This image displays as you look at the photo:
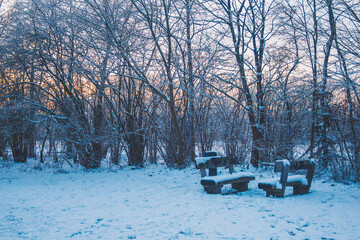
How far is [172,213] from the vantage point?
5.25 metres

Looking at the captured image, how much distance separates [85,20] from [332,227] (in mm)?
10615

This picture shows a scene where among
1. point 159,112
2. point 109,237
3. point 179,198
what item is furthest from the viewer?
point 159,112

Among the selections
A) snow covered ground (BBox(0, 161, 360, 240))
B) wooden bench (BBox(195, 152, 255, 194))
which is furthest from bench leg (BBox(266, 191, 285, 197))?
wooden bench (BBox(195, 152, 255, 194))

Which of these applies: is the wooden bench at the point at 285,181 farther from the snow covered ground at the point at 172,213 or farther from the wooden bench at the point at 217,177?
the wooden bench at the point at 217,177

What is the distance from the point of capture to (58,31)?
1195 cm

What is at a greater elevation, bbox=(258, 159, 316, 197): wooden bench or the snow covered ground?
bbox=(258, 159, 316, 197): wooden bench

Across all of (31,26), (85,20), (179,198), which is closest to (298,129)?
(179,198)

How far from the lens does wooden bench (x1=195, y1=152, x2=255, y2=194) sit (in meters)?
6.55

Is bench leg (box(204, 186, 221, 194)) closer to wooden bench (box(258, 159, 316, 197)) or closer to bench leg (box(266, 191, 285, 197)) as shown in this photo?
wooden bench (box(258, 159, 316, 197))

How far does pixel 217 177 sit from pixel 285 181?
1.48 meters

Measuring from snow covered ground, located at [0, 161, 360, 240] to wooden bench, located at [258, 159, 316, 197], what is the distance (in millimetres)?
224

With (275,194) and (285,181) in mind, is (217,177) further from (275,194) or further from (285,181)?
(285,181)

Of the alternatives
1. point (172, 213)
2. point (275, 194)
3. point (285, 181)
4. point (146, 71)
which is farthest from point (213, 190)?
point (146, 71)

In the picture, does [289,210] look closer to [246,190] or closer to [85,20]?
[246,190]
